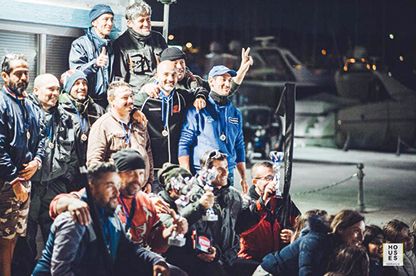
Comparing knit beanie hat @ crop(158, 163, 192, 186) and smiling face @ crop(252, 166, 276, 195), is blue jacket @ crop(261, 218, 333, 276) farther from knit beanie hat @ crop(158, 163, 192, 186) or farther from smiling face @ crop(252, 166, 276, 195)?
knit beanie hat @ crop(158, 163, 192, 186)

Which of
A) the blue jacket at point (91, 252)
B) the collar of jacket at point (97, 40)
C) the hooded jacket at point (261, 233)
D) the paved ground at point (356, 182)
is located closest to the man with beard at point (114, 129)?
the collar of jacket at point (97, 40)

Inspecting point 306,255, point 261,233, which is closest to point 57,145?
point 261,233

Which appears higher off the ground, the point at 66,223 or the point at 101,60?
the point at 101,60

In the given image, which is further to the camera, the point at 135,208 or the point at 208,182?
the point at 208,182

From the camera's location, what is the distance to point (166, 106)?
6.19m

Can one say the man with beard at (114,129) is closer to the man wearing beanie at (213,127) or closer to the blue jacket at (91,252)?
the man wearing beanie at (213,127)

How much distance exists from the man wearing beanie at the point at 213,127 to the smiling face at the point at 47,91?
1229 mm

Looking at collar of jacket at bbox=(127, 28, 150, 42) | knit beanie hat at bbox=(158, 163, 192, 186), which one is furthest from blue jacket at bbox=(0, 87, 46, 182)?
collar of jacket at bbox=(127, 28, 150, 42)

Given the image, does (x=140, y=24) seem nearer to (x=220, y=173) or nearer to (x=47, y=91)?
(x=47, y=91)

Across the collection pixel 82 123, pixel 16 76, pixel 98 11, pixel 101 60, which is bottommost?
pixel 82 123

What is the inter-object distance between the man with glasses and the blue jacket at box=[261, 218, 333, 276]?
501 mm

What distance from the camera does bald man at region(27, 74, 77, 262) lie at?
18.4 ft

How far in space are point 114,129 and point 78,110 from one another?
0.42 m

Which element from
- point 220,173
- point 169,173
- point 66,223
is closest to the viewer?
point 66,223
